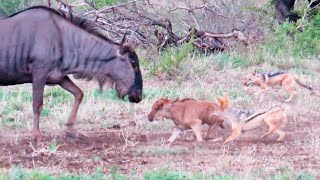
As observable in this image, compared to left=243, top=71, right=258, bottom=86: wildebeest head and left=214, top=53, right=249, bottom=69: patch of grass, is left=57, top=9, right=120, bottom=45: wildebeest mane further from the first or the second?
left=214, top=53, right=249, bottom=69: patch of grass

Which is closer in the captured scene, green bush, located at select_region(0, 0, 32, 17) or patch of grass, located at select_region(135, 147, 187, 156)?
patch of grass, located at select_region(135, 147, 187, 156)

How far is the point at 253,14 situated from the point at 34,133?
42.2 feet

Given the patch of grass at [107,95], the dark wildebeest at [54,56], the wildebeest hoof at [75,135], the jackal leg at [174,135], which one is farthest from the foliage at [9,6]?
the jackal leg at [174,135]

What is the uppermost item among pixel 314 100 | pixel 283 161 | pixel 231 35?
pixel 231 35

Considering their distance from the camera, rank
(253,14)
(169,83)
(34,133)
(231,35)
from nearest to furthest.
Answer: (34,133) < (169,83) < (231,35) < (253,14)

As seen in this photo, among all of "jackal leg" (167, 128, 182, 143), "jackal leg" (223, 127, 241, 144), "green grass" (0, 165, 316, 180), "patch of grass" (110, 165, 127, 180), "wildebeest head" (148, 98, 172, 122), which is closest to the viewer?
"green grass" (0, 165, 316, 180)

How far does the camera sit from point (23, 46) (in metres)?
9.17

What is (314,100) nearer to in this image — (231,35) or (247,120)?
(247,120)

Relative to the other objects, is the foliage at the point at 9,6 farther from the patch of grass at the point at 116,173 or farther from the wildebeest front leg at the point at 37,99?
the patch of grass at the point at 116,173

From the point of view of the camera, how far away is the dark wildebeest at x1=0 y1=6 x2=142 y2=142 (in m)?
9.12

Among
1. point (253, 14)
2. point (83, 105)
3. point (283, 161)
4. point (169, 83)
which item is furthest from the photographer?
point (253, 14)

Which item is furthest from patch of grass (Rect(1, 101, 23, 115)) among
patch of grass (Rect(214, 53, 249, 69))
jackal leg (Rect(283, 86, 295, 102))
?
patch of grass (Rect(214, 53, 249, 69))

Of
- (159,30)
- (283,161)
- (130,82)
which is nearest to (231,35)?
(159,30)

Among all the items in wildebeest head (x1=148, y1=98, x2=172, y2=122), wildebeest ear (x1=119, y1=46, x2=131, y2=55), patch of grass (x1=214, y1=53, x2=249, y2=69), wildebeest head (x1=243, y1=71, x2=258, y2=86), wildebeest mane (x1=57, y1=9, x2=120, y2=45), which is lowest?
wildebeest head (x1=148, y1=98, x2=172, y2=122)
